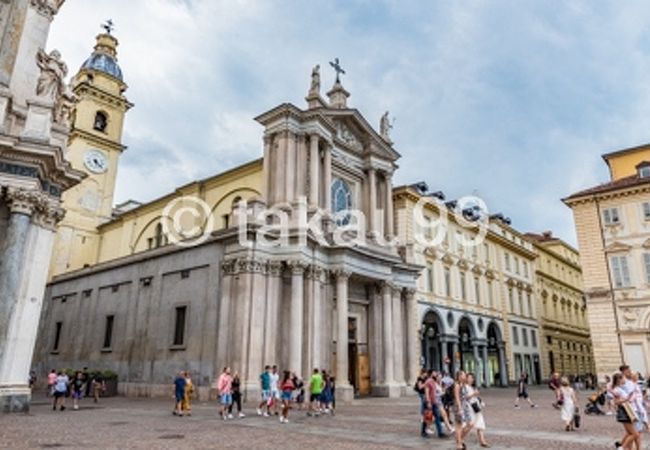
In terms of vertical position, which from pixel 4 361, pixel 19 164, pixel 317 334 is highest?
pixel 19 164

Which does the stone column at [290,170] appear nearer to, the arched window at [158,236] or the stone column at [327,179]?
the stone column at [327,179]

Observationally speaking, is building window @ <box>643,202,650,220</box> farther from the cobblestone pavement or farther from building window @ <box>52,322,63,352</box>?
building window @ <box>52,322,63,352</box>

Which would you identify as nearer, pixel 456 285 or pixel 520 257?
pixel 456 285

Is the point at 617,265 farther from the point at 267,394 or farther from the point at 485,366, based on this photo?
the point at 267,394

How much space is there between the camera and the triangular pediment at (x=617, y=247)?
1260 inches

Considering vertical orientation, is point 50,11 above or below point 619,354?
above

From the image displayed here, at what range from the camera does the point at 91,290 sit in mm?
31875

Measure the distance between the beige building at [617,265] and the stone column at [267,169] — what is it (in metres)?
22.3

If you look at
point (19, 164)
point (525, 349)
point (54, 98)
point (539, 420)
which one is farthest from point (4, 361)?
point (525, 349)

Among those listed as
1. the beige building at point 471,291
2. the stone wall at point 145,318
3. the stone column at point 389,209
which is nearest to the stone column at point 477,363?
the beige building at point 471,291

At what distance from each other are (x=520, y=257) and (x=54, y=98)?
4579 cm

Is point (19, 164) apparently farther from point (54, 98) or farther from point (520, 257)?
point (520, 257)

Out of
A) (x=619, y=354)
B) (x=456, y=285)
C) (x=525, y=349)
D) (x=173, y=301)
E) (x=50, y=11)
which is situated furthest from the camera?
(x=525, y=349)

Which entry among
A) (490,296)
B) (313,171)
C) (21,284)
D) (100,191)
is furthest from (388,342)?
(100,191)
